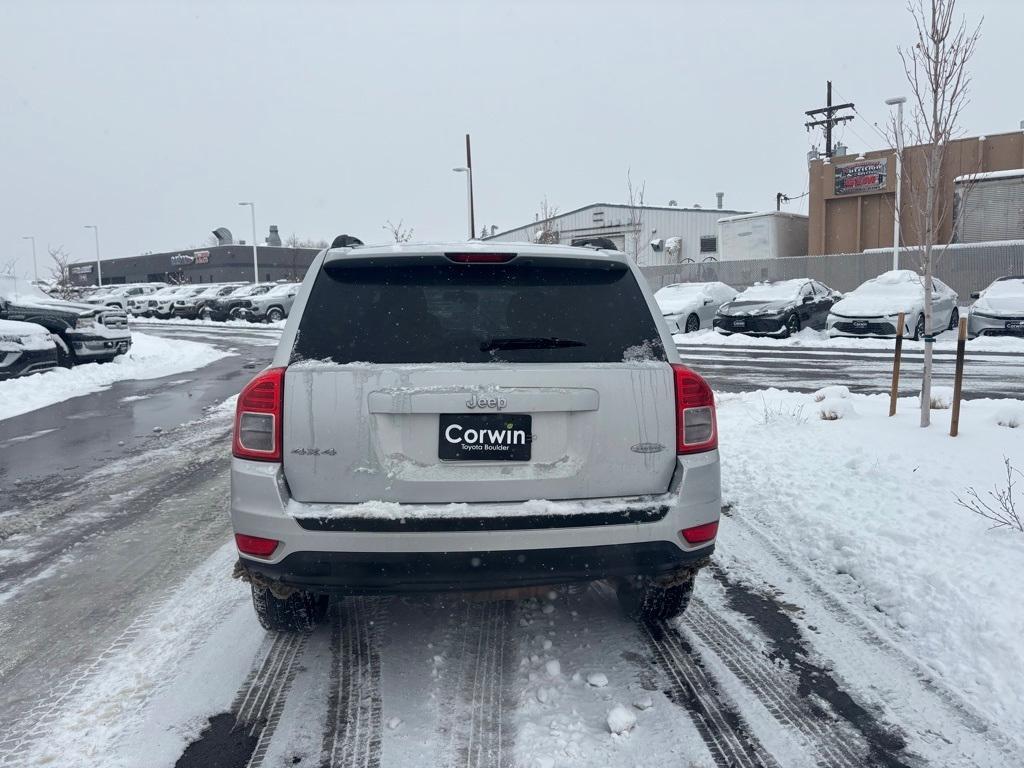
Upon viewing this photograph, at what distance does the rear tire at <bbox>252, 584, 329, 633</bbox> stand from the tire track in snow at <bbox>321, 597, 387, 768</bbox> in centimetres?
16

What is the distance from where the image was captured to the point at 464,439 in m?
2.84

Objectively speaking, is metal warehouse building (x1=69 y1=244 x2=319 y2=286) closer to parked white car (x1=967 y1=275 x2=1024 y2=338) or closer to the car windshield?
the car windshield

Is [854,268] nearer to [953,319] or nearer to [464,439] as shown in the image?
[953,319]

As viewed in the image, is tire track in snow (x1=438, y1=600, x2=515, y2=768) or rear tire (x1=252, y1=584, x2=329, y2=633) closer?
tire track in snow (x1=438, y1=600, x2=515, y2=768)

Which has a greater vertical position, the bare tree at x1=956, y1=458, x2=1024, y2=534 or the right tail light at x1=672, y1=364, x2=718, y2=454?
the right tail light at x1=672, y1=364, x2=718, y2=454

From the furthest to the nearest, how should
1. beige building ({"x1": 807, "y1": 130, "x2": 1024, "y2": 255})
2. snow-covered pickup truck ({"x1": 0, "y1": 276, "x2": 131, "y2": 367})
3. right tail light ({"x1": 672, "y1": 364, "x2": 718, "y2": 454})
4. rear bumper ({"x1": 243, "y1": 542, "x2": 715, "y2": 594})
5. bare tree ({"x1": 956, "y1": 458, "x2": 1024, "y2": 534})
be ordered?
beige building ({"x1": 807, "y1": 130, "x2": 1024, "y2": 255})
snow-covered pickup truck ({"x1": 0, "y1": 276, "x2": 131, "y2": 367})
bare tree ({"x1": 956, "y1": 458, "x2": 1024, "y2": 534})
right tail light ({"x1": 672, "y1": 364, "x2": 718, "y2": 454})
rear bumper ({"x1": 243, "y1": 542, "x2": 715, "y2": 594})

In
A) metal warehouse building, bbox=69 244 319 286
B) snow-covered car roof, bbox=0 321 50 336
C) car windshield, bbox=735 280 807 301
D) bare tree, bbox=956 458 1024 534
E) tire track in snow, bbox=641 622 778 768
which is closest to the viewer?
tire track in snow, bbox=641 622 778 768

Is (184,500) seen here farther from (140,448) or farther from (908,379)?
(908,379)

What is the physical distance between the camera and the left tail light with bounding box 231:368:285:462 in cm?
291

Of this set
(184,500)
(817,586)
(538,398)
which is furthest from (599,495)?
(184,500)

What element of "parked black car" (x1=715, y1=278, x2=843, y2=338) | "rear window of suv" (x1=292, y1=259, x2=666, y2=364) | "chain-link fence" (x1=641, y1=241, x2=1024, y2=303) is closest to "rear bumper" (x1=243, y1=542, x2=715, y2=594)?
"rear window of suv" (x1=292, y1=259, x2=666, y2=364)

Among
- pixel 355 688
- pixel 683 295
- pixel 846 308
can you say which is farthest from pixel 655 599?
pixel 683 295

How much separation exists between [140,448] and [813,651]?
23.3 ft

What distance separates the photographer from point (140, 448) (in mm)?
8062
